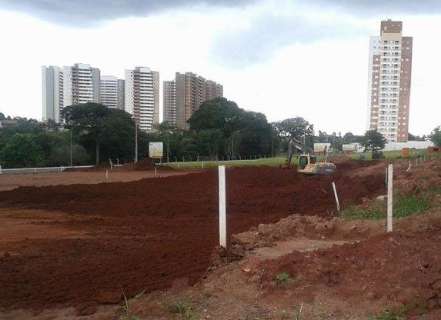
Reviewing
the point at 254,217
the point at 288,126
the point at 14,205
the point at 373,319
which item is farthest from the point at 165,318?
the point at 288,126

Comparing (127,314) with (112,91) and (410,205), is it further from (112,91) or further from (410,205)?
(112,91)

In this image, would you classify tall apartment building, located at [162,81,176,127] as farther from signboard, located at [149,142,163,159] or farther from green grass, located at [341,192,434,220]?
green grass, located at [341,192,434,220]

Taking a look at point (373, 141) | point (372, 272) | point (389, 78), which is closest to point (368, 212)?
point (372, 272)

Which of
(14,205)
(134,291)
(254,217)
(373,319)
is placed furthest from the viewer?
(14,205)

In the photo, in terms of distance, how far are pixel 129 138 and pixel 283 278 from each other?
63.4 meters

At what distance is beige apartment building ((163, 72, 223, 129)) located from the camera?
105m

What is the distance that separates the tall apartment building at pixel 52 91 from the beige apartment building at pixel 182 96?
76.0ft

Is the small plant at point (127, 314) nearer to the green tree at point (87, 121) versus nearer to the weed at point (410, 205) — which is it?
the weed at point (410, 205)

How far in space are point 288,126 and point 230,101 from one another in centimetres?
1644

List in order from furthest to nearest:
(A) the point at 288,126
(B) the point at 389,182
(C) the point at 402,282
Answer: (A) the point at 288,126 < (B) the point at 389,182 < (C) the point at 402,282

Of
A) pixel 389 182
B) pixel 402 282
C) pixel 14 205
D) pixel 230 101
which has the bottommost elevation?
pixel 14 205

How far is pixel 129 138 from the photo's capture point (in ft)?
222

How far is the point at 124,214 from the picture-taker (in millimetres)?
16938

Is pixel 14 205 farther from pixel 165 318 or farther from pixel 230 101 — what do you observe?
pixel 230 101
